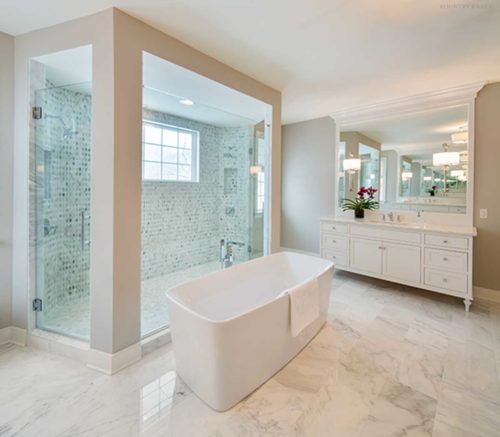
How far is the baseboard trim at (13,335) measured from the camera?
7.99 feet

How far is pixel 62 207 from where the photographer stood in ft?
8.88

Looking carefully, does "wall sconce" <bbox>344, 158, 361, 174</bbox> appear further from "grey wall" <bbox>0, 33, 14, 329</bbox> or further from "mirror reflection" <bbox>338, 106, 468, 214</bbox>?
"grey wall" <bbox>0, 33, 14, 329</bbox>

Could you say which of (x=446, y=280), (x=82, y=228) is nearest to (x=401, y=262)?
(x=446, y=280)

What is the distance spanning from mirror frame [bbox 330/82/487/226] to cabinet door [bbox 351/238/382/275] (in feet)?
2.27

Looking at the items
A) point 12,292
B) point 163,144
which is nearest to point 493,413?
point 12,292

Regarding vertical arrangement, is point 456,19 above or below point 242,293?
above

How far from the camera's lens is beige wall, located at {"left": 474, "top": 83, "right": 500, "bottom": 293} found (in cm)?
338

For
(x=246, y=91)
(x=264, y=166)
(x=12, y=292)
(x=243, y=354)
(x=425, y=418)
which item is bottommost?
(x=425, y=418)

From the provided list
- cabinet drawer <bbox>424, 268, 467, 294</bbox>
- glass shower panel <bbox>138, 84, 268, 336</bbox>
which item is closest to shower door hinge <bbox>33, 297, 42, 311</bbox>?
glass shower panel <bbox>138, 84, 268, 336</bbox>

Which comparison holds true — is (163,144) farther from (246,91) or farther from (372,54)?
(372,54)

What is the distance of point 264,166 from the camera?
12.4 ft

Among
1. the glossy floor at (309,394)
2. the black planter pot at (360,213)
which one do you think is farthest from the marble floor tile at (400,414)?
the black planter pot at (360,213)

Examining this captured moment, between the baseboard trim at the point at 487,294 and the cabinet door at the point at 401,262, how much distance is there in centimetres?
76

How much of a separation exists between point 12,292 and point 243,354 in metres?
2.14
